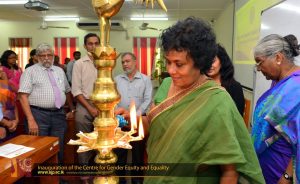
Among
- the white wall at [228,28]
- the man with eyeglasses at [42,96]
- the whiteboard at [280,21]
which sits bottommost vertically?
the man with eyeglasses at [42,96]

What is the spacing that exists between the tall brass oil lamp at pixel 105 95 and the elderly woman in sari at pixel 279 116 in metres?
0.98

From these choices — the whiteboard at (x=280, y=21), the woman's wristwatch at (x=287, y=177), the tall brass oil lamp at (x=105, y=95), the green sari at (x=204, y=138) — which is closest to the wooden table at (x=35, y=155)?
the green sari at (x=204, y=138)

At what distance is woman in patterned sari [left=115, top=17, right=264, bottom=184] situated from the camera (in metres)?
0.81

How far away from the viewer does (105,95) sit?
1.80ft

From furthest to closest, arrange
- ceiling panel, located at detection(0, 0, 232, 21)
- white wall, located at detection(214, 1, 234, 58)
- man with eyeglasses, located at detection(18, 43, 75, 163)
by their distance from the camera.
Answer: ceiling panel, located at detection(0, 0, 232, 21) < white wall, located at detection(214, 1, 234, 58) < man with eyeglasses, located at detection(18, 43, 75, 163)

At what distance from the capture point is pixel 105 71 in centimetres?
57

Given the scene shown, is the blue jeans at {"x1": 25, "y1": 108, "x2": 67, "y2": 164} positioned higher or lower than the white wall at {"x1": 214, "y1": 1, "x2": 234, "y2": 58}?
lower

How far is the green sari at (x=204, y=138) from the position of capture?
806mm

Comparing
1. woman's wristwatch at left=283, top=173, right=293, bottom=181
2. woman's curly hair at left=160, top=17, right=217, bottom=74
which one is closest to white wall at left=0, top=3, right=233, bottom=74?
woman's wristwatch at left=283, top=173, right=293, bottom=181

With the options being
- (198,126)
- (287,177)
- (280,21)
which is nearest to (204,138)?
(198,126)

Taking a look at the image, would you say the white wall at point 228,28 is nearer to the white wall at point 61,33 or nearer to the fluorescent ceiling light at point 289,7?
the white wall at point 61,33

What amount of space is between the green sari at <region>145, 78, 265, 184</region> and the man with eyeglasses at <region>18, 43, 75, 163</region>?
2.18 m

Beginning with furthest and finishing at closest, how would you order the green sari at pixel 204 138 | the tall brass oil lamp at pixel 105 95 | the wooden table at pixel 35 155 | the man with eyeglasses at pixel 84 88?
the man with eyeglasses at pixel 84 88, the wooden table at pixel 35 155, the green sari at pixel 204 138, the tall brass oil lamp at pixel 105 95

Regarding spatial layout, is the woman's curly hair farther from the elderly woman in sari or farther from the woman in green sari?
the elderly woman in sari
